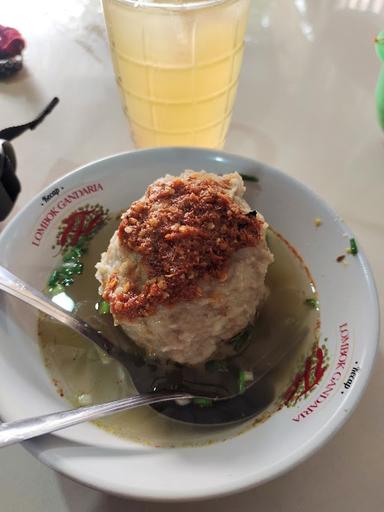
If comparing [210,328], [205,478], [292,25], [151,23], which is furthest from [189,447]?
[292,25]

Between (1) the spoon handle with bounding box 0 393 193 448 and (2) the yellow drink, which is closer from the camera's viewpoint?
(1) the spoon handle with bounding box 0 393 193 448

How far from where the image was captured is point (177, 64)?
3.68 ft

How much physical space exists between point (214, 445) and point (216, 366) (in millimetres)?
220

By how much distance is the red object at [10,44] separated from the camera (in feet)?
5.29

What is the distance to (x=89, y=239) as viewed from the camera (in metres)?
1.15

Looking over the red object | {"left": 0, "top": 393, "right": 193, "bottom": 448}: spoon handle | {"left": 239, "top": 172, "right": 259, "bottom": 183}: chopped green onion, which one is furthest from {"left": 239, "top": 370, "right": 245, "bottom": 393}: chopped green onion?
the red object

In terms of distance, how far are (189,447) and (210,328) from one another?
0.70 ft

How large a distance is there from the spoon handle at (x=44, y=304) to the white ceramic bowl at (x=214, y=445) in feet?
0.12

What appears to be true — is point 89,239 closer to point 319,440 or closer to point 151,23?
point 151,23

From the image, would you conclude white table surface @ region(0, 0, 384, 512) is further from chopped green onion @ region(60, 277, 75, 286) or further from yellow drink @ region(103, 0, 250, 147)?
chopped green onion @ region(60, 277, 75, 286)

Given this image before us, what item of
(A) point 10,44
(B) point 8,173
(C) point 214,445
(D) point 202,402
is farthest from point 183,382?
(A) point 10,44

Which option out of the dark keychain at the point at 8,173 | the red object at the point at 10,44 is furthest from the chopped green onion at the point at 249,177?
the red object at the point at 10,44

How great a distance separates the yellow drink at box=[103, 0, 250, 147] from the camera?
1.05 meters

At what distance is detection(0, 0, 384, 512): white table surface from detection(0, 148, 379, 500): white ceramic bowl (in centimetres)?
11
